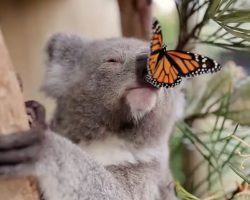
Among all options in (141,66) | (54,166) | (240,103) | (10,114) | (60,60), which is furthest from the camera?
(60,60)

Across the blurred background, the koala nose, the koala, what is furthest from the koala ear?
the koala nose

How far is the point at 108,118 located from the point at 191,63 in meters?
0.52

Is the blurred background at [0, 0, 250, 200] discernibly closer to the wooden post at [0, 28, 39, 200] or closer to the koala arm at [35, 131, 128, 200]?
the koala arm at [35, 131, 128, 200]

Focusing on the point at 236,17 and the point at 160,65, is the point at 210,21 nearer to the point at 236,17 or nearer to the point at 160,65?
the point at 236,17

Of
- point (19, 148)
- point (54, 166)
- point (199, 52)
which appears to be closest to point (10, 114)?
point (19, 148)

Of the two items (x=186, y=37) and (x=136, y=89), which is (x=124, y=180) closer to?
(x=136, y=89)

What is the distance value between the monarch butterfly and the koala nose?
0.76ft

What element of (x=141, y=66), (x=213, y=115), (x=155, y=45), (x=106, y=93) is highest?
(x=155, y=45)

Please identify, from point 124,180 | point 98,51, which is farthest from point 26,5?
point 124,180

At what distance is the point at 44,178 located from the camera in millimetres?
1400

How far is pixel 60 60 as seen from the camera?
7.07 ft

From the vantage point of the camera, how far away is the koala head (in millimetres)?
1802

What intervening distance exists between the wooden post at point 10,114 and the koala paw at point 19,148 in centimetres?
2

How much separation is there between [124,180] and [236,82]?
65cm
